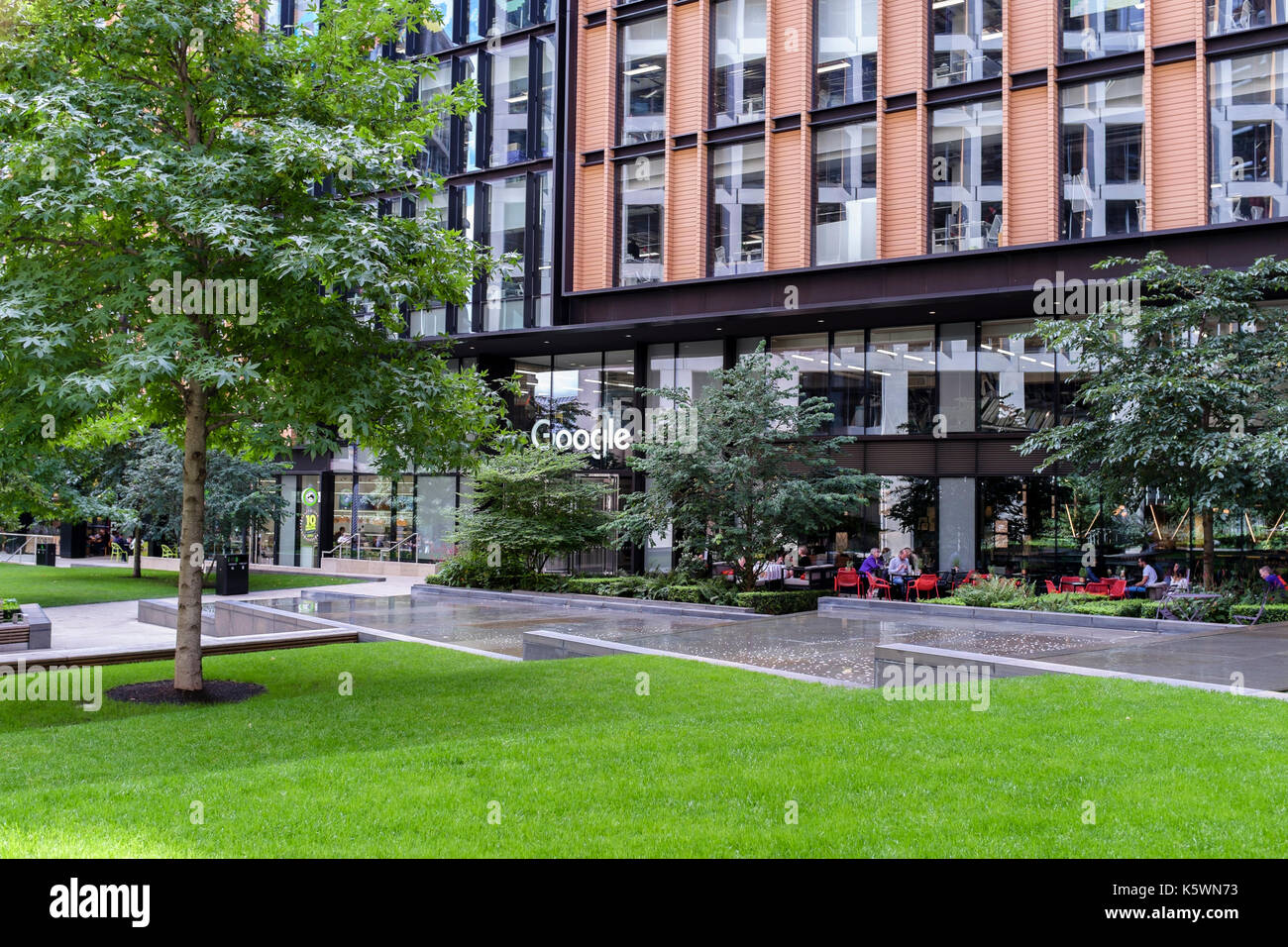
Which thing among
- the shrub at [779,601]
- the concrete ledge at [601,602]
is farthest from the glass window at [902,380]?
the concrete ledge at [601,602]

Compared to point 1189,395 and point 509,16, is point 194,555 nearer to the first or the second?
point 1189,395

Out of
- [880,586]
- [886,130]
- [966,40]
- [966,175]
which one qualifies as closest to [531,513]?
[880,586]

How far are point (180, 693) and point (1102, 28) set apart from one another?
24397mm

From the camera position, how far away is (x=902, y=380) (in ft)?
90.9

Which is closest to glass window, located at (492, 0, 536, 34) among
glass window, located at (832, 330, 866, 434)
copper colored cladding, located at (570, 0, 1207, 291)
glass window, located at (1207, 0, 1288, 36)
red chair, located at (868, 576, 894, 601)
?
copper colored cladding, located at (570, 0, 1207, 291)

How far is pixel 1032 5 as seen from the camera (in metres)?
25.2

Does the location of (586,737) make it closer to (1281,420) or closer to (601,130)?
(1281,420)

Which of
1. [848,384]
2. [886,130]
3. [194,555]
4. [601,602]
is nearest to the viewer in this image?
[194,555]

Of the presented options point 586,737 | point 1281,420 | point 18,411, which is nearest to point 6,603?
point 18,411

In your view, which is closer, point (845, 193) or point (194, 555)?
point (194, 555)

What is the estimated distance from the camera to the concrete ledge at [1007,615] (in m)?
18.0

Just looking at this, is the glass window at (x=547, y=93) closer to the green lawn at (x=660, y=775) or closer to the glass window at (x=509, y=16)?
the glass window at (x=509, y=16)

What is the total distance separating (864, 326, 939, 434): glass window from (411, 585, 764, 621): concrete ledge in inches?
316

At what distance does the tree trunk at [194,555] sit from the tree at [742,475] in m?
12.5
